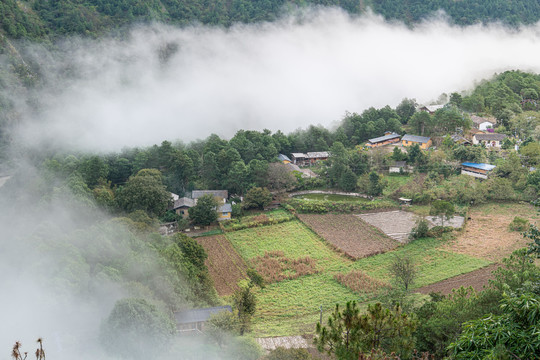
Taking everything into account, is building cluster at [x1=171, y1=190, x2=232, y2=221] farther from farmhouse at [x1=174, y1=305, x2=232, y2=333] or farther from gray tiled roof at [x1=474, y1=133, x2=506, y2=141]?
gray tiled roof at [x1=474, y1=133, x2=506, y2=141]

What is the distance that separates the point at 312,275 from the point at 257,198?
8.86 m

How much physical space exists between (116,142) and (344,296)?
2283cm

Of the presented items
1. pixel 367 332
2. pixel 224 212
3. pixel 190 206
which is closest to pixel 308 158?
pixel 224 212

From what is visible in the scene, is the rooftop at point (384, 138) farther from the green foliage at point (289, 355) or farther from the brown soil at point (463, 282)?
the green foliage at point (289, 355)

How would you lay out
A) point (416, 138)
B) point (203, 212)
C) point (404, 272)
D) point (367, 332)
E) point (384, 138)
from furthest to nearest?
point (384, 138) < point (416, 138) < point (203, 212) < point (404, 272) < point (367, 332)

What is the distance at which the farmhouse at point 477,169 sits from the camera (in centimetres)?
2917

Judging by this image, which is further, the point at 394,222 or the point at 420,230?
the point at 394,222

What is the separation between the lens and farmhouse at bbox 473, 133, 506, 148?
3388 centimetres

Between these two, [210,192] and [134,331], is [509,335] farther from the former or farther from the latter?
[210,192]

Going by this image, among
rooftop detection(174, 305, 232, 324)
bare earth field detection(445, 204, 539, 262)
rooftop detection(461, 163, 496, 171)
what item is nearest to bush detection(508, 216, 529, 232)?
bare earth field detection(445, 204, 539, 262)

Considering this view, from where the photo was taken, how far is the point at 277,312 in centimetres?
1734

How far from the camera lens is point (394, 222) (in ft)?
83.0

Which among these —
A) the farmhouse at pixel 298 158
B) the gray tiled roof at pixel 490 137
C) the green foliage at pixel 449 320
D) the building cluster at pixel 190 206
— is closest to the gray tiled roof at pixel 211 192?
the building cluster at pixel 190 206

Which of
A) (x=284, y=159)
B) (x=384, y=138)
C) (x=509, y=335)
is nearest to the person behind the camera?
(x=509, y=335)
